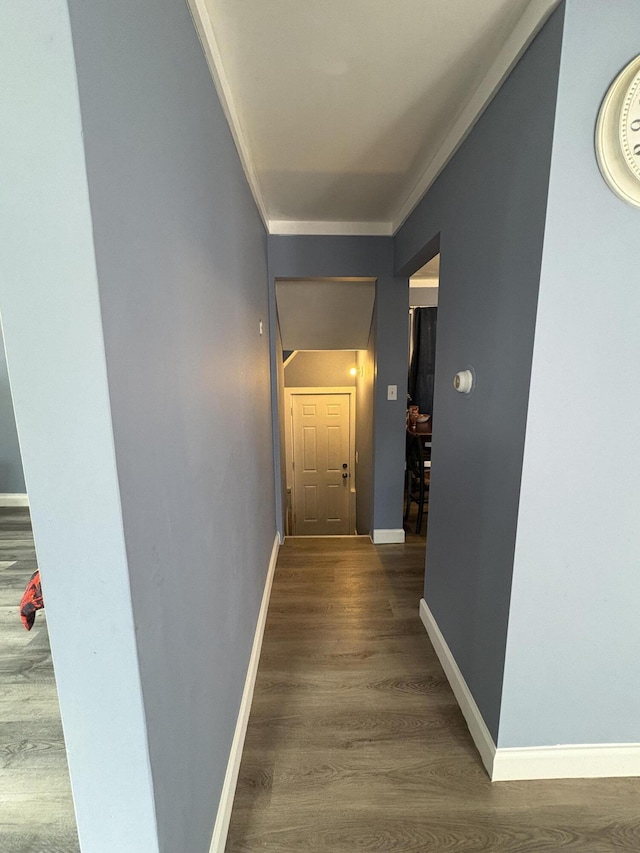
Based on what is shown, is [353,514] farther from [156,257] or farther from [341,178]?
[156,257]

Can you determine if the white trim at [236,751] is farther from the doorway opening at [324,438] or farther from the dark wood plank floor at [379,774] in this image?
the doorway opening at [324,438]

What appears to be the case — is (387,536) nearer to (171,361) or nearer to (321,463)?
(321,463)

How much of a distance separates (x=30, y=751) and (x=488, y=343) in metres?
2.26

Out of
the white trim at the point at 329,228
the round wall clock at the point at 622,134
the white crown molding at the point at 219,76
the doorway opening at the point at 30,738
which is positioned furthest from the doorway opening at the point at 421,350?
the doorway opening at the point at 30,738

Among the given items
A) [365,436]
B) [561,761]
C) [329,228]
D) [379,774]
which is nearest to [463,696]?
[561,761]

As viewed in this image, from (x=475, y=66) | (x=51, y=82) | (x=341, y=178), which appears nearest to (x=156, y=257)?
(x=51, y=82)

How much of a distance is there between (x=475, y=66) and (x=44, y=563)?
1814mm

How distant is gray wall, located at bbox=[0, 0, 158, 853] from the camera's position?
459 millimetres

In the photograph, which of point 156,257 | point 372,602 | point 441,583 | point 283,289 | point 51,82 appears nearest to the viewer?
point 51,82

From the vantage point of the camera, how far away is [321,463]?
205 inches

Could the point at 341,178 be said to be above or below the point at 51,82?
above

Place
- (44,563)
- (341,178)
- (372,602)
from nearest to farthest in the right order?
(44,563), (341,178), (372,602)

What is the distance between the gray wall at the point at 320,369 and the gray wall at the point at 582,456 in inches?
143

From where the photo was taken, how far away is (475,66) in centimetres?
121
